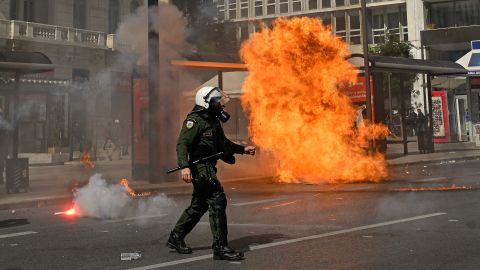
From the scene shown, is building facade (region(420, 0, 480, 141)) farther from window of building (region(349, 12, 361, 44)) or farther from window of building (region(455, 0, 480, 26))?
window of building (region(349, 12, 361, 44))

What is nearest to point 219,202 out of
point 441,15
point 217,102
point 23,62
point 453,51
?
point 217,102

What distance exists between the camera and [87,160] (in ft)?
64.8

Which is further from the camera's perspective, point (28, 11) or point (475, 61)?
point (28, 11)

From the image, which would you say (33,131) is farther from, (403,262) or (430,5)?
(430,5)

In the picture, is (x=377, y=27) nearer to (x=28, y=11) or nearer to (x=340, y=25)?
(x=340, y=25)

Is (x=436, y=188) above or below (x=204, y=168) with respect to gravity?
below

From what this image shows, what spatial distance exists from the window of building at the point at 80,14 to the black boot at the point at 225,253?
826 inches

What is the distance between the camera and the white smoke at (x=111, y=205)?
8227 mm

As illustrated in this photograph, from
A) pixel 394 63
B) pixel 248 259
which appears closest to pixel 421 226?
pixel 248 259

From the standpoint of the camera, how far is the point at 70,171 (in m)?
16.6

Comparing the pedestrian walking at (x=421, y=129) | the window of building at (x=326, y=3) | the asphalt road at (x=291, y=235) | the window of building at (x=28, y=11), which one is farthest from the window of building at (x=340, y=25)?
the asphalt road at (x=291, y=235)

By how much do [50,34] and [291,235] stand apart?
19981mm

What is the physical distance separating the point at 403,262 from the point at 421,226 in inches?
75.3

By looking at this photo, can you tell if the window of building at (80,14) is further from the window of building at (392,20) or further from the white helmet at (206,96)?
the window of building at (392,20)
